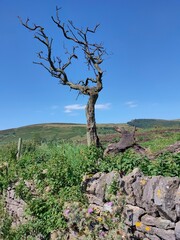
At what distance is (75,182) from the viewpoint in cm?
697

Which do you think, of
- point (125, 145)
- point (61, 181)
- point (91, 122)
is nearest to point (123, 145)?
point (125, 145)

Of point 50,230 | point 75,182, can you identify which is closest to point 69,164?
point 75,182

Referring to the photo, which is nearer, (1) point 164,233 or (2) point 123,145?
(1) point 164,233

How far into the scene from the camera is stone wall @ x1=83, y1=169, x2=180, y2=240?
4.28 m

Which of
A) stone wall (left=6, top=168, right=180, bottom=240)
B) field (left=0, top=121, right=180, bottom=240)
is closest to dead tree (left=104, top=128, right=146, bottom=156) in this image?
field (left=0, top=121, right=180, bottom=240)

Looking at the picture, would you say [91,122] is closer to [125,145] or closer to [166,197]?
[125,145]

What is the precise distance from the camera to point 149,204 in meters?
4.68

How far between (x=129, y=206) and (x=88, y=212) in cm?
78

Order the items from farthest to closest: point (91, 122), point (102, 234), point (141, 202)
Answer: point (91, 122) → point (102, 234) → point (141, 202)

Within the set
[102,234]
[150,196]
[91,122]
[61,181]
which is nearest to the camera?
[150,196]

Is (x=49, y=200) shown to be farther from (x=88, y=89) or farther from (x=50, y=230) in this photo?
(x=88, y=89)

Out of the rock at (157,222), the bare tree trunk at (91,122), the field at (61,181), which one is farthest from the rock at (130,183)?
the bare tree trunk at (91,122)

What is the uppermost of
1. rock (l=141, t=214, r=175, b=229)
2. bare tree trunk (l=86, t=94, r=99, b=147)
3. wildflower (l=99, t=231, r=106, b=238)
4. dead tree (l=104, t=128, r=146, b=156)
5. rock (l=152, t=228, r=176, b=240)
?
bare tree trunk (l=86, t=94, r=99, b=147)

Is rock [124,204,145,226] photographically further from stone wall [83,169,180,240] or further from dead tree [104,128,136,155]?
dead tree [104,128,136,155]
